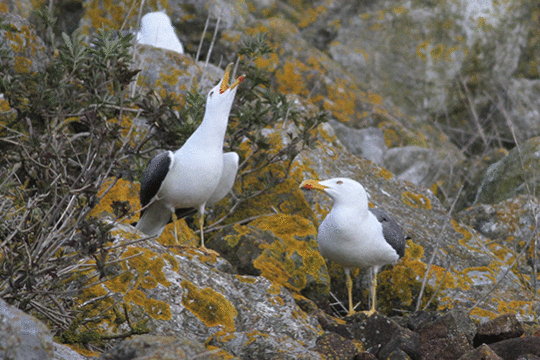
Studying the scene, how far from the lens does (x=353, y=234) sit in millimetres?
5145

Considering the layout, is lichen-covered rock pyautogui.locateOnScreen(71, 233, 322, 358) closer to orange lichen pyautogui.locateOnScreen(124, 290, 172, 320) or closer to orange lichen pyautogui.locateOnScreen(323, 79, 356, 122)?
orange lichen pyautogui.locateOnScreen(124, 290, 172, 320)

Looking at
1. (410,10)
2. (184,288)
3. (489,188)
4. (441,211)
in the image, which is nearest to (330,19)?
(410,10)

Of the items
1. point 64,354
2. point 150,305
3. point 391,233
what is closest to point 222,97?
point 391,233

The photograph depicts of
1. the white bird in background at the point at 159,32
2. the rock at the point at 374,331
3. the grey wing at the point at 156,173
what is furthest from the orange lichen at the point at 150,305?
the white bird in background at the point at 159,32

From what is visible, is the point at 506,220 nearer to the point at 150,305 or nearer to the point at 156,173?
the point at 156,173

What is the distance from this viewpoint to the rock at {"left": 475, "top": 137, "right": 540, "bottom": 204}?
759cm

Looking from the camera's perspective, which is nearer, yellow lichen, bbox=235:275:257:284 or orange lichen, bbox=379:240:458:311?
yellow lichen, bbox=235:275:257:284

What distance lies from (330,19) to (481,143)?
12.6ft

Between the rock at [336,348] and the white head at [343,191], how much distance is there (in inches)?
64.6

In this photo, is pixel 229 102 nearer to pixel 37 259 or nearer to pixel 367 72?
pixel 37 259

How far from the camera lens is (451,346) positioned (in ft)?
11.9

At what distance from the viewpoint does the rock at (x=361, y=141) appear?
8.94 m

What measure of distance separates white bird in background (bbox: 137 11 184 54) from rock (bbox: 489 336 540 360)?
19.3 feet

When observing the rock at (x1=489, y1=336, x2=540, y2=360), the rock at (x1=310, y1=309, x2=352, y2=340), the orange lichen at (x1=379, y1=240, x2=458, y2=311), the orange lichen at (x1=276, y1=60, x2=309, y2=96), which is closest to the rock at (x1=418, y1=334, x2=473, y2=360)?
the rock at (x1=489, y1=336, x2=540, y2=360)
